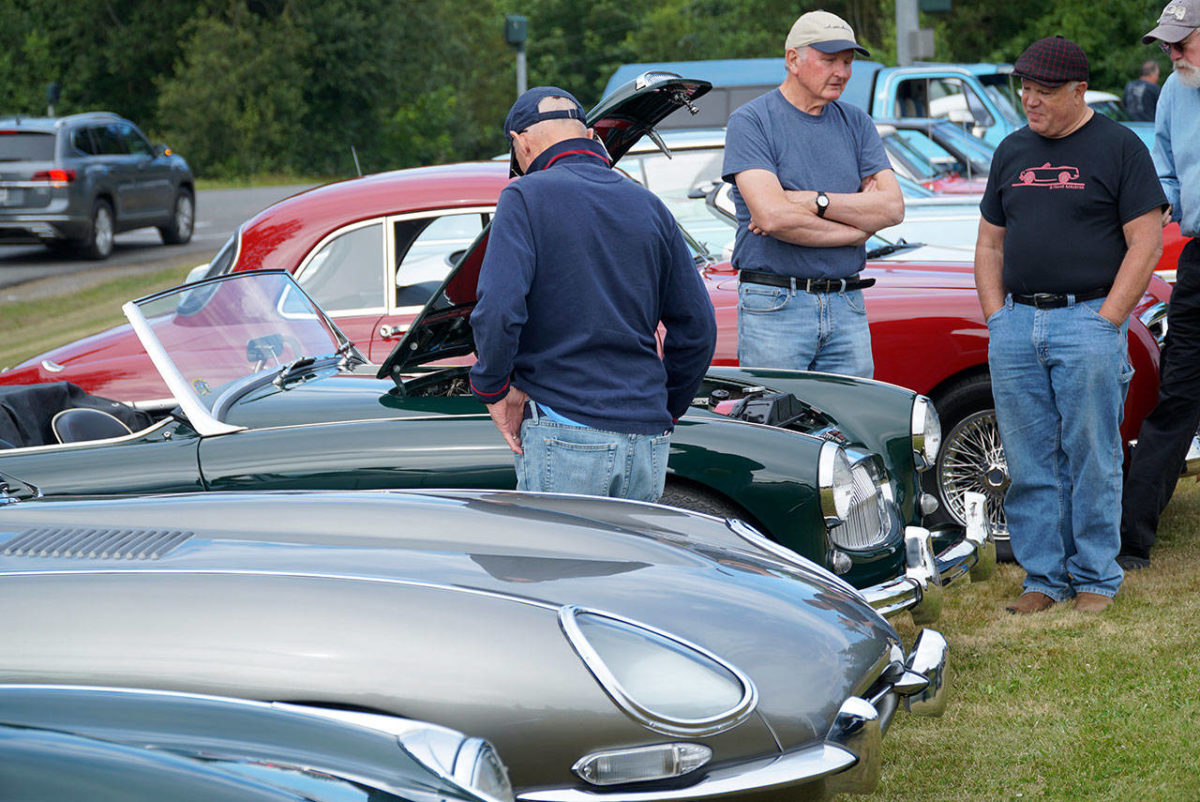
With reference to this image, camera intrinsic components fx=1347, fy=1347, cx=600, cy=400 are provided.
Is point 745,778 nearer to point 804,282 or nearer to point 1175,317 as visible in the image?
point 804,282

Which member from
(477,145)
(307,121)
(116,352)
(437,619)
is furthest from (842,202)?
(477,145)

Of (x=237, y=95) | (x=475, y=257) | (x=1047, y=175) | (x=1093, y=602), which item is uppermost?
(x=1047, y=175)

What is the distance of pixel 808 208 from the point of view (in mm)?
5074

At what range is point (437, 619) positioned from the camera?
2.59 m

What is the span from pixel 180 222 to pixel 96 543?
1909cm

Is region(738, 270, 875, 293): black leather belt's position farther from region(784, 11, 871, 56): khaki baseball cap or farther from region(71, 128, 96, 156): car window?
region(71, 128, 96, 156): car window

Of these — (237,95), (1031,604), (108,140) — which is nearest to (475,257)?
(1031,604)

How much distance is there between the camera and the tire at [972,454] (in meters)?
5.95

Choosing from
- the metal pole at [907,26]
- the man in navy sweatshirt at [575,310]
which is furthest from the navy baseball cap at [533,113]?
the metal pole at [907,26]

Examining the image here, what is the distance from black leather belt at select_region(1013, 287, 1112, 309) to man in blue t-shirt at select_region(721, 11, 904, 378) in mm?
608

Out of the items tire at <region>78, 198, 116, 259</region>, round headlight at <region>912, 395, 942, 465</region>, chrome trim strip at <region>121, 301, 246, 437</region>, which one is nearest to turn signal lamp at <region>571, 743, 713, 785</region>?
chrome trim strip at <region>121, 301, 246, 437</region>

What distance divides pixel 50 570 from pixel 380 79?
48649mm

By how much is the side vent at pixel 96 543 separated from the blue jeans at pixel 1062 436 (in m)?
3.25

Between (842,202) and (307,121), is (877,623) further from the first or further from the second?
(307,121)
